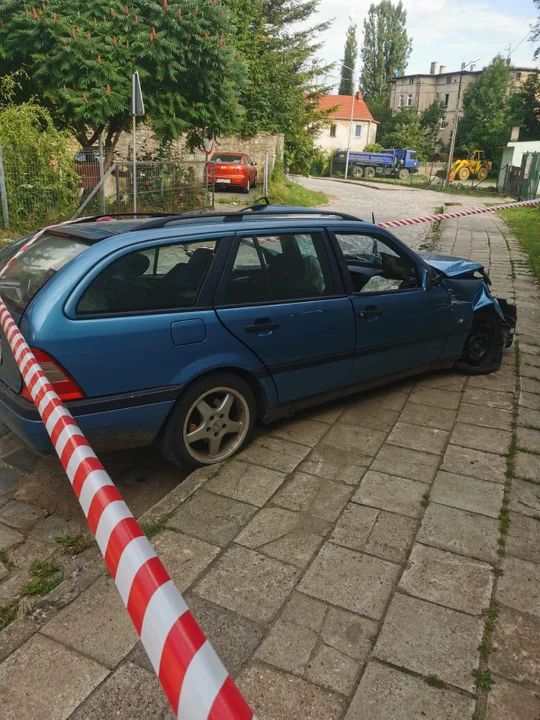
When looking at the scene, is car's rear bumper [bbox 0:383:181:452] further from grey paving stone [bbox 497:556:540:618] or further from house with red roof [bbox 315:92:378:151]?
house with red roof [bbox 315:92:378:151]

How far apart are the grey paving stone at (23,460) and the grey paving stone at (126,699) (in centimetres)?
205

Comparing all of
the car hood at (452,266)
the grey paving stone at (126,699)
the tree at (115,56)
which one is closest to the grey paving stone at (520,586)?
the grey paving stone at (126,699)

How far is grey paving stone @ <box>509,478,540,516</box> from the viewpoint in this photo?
10.9 feet

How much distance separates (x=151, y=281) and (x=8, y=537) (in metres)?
1.60

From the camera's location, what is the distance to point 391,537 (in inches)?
120

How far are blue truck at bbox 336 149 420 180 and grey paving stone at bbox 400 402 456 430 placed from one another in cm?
4658

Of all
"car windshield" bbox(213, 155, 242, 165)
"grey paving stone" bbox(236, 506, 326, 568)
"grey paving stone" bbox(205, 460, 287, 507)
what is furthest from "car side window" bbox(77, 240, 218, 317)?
"car windshield" bbox(213, 155, 242, 165)

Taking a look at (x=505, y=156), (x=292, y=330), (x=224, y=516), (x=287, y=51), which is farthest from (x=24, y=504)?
(x=505, y=156)

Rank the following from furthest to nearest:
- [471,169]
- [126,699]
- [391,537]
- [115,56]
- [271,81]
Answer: [471,169]
[271,81]
[115,56]
[391,537]
[126,699]

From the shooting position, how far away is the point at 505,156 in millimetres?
38625

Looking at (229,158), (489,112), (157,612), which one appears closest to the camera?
(157,612)

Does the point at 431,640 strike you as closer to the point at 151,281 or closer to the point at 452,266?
the point at 151,281

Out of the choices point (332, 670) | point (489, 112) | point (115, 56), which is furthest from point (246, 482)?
point (489, 112)

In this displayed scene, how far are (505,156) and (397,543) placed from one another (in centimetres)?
4109
